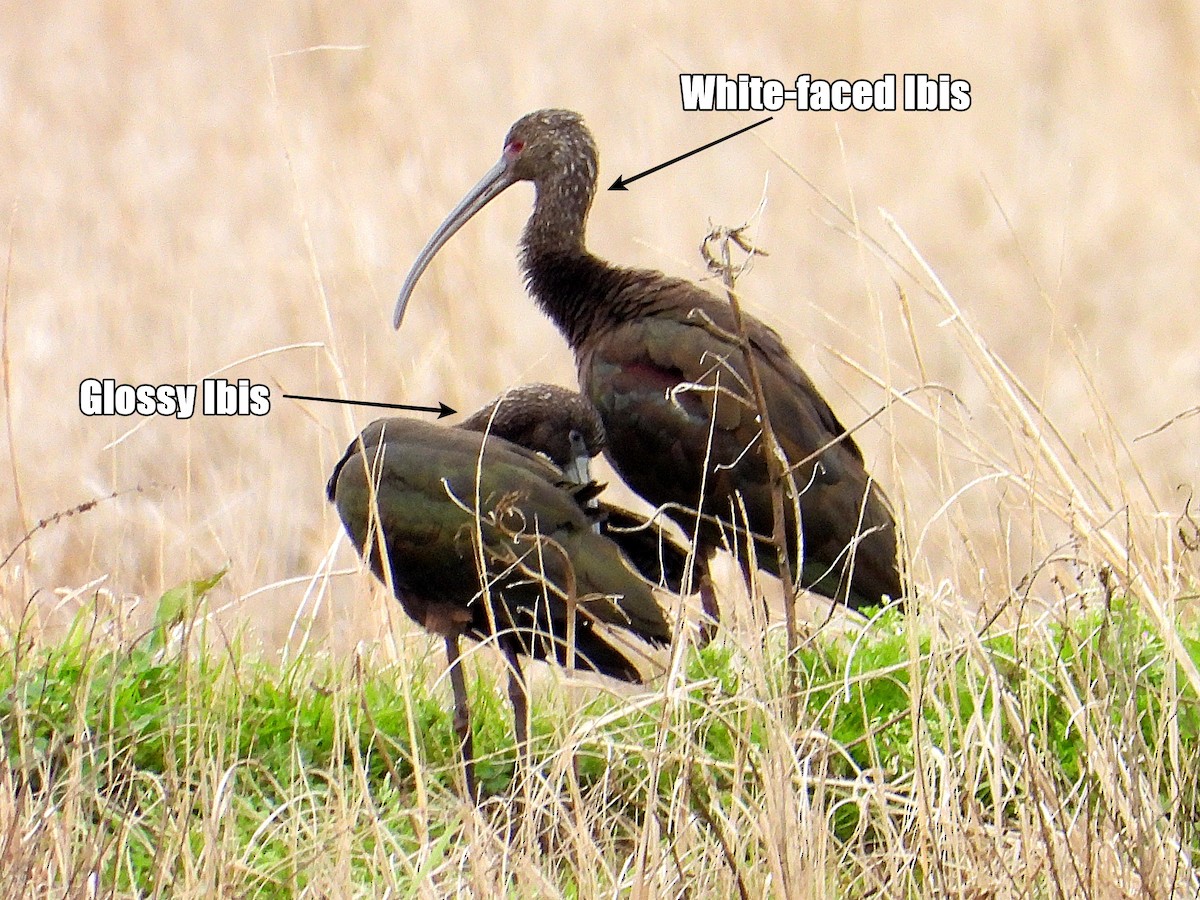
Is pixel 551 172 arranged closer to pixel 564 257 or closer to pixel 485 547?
pixel 564 257

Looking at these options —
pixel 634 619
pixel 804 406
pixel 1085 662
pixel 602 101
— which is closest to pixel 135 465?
pixel 602 101

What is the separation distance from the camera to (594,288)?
5254mm

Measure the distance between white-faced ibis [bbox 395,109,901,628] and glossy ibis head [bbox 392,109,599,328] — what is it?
0.13 meters

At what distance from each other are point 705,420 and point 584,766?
1.24 meters

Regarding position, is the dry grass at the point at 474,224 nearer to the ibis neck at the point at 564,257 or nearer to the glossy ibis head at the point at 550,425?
the ibis neck at the point at 564,257

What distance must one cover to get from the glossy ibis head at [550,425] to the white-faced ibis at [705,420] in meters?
0.21

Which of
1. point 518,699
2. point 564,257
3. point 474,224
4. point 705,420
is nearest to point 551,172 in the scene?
point 564,257

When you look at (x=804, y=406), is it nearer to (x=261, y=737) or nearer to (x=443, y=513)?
(x=443, y=513)

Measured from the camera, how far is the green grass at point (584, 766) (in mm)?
3016

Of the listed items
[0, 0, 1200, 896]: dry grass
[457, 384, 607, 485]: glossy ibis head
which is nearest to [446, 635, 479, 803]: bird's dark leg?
[457, 384, 607, 485]: glossy ibis head

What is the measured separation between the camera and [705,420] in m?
5.07

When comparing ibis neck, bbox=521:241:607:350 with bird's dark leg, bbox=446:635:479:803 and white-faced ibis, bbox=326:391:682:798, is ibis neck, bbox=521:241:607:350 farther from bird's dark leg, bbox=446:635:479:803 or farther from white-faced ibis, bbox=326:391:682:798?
bird's dark leg, bbox=446:635:479:803

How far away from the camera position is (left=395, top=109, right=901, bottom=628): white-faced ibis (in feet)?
16.3

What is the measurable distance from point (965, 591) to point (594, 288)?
5.27ft
